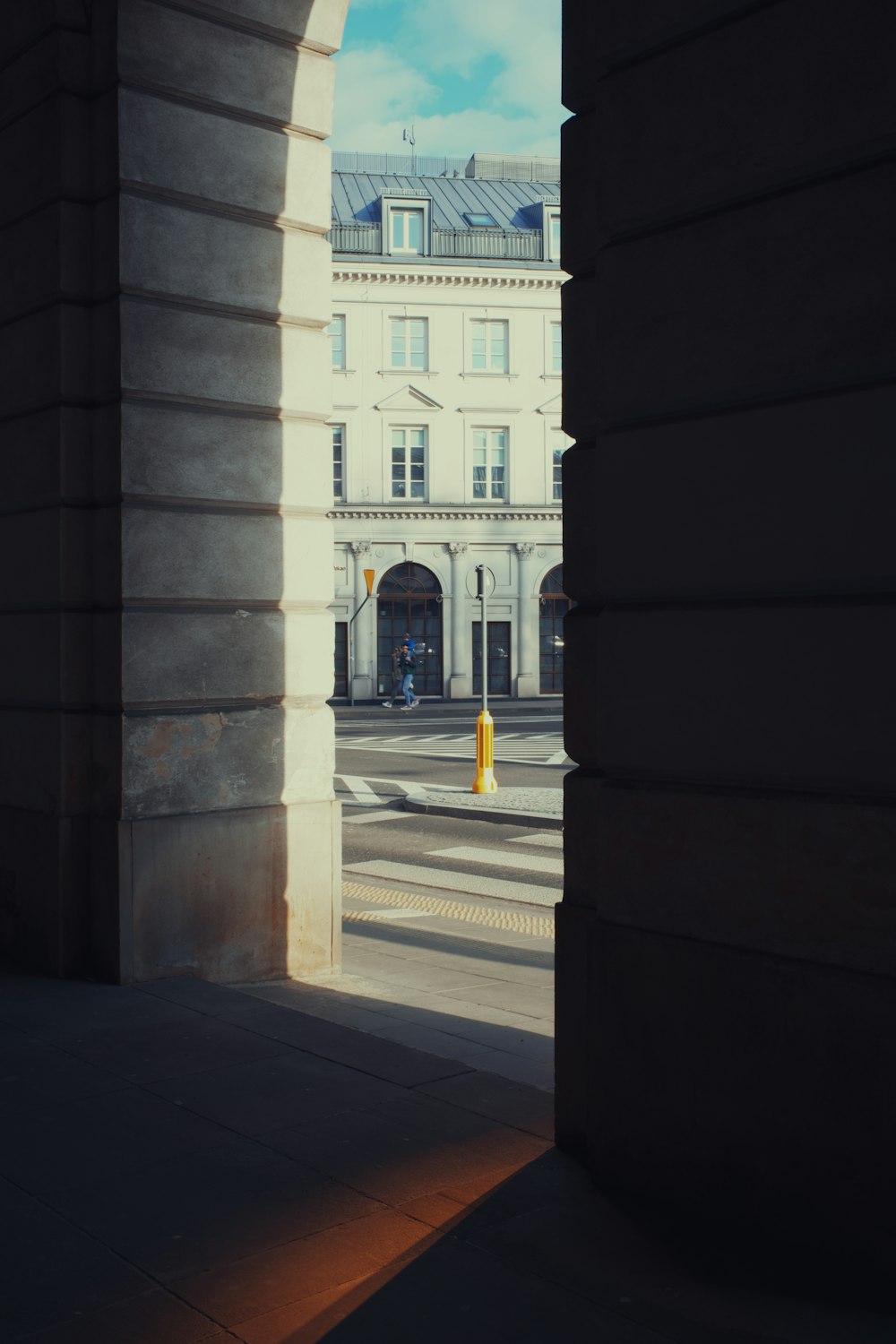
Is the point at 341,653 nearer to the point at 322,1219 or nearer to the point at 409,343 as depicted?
the point at 409,343

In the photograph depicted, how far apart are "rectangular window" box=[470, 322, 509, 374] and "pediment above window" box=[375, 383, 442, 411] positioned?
5.52 ft

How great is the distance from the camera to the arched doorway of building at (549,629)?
41375 millimetres

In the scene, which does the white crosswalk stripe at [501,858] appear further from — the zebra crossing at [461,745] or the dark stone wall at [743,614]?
the zebra crossing at [461,745]

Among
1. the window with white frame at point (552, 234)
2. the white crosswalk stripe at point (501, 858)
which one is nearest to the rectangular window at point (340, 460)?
the window with white frame at point (552, 234)

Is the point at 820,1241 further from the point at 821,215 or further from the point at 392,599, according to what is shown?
the point at 392,599

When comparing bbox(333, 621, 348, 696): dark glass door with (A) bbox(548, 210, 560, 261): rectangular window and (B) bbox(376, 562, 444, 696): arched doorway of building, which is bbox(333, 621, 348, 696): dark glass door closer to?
(B) bbox(376, 562, 444, 696): arched doorway of building

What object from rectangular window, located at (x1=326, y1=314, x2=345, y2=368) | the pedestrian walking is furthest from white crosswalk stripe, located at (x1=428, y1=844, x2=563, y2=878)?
rectangular window, located at (x1=326, y1=314, x2=345, y2=368)

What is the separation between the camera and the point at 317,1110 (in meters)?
4.34

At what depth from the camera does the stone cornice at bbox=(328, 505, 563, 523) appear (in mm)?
39844

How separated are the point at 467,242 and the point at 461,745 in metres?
21.1

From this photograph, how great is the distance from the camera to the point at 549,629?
41.6 meters

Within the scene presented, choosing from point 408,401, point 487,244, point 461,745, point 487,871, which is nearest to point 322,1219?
point 487,871

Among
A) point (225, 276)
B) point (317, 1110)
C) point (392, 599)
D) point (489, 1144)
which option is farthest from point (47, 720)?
point (392, 599)

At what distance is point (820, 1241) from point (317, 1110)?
5.70 ft
